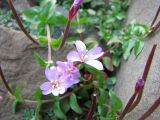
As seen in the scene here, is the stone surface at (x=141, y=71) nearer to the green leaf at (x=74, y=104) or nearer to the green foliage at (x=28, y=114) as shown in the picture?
the green leaf at (x=74, y=104)

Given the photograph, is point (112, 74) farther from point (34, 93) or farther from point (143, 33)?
point (34, 93)

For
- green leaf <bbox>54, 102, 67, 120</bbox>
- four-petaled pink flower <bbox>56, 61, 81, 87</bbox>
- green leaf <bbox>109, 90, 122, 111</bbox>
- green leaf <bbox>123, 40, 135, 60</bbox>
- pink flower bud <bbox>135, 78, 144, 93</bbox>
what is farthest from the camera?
green leaf <bbox>123, 40, 135, 60</bbox>

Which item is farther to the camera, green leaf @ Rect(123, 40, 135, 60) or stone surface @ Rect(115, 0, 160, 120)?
green leaf @ Rect(123, 40, 135, 60)

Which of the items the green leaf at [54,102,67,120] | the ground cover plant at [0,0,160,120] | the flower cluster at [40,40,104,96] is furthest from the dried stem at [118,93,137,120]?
the green leaf at [54,102,67,120]

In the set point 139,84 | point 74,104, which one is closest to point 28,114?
point 74,104

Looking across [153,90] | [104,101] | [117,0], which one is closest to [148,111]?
[153,90]

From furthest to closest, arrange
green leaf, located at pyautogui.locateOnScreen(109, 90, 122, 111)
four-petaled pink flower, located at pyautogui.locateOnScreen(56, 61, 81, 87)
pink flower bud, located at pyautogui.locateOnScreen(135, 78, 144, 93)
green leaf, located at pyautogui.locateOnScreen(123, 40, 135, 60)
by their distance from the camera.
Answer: green leaf, located at pyautogui.locateOnScreen(123, 40, 135, 60), green leaf, located at pyautogui.locateOnScreen(109, 90, 122, 111), four-petaled pink flower, located at pyautogui.locateOnScreen(56, 61, 81, 87), pink flower bud, located at pyautogui.locateOnScreen(135, 78, 144, 93)

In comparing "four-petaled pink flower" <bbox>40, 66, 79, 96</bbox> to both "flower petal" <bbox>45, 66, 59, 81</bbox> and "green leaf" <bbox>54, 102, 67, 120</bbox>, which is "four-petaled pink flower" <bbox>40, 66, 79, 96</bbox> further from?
"green leaf" <bbox>54, 102, 67, 120</bbox>
